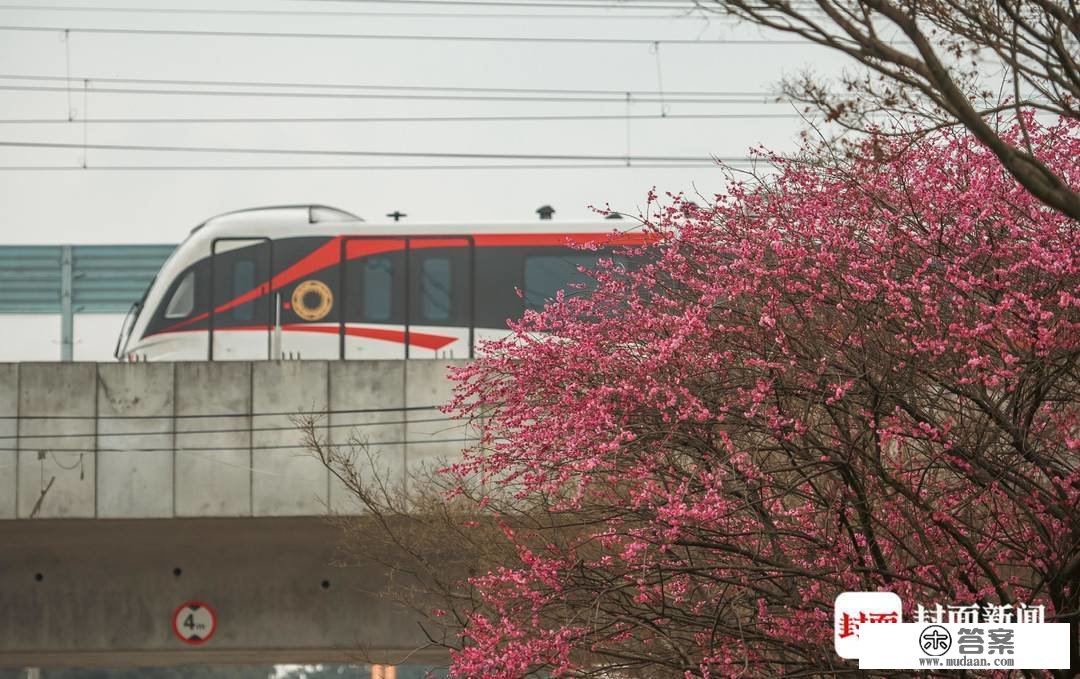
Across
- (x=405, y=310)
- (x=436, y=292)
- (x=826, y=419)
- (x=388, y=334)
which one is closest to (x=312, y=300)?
(x=388, y=334)

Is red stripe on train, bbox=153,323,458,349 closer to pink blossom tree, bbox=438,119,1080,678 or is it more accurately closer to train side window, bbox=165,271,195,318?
→ train side window, bbox=165,271,195,318

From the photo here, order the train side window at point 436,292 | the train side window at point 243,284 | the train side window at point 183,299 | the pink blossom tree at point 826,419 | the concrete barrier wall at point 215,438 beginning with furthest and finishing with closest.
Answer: the train side window at point 183,299
the train side window at point 243,284
the train side window at point 436,292
the concrete barrier wall at point 215,438
the pink blossom tree at point 826,419

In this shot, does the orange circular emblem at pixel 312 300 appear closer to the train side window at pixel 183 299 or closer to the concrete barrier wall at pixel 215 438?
the train side window at pixel 183 299

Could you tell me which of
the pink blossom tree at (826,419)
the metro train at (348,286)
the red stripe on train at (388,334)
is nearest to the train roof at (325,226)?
the metro train at (348,286)

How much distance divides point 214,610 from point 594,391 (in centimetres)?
1304

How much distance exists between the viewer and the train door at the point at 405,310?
936 inches

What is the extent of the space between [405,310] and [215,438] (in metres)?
5.11

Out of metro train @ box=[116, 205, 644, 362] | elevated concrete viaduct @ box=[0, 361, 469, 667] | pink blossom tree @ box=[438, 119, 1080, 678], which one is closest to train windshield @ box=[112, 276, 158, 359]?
metro train @ box=[116, 205, 644, 362]

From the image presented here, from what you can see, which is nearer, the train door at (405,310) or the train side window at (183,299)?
the train door at (405,310)

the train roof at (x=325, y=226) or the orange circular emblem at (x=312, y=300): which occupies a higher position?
the train roof at (x=325, y=226)

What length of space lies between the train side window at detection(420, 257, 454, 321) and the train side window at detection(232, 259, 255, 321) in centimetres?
253

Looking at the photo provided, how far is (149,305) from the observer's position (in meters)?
24.4

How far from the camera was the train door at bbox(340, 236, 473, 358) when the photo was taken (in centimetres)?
2377

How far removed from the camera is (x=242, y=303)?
2400 cm
